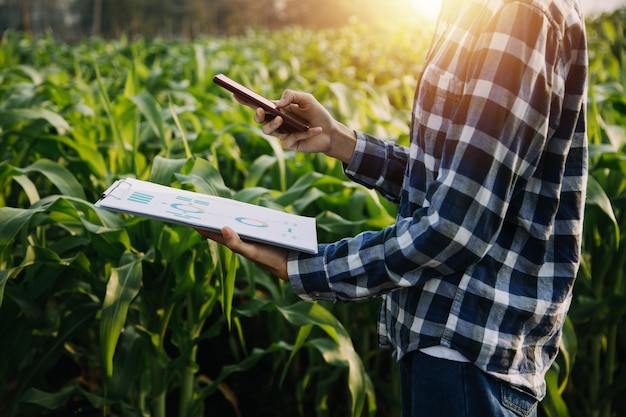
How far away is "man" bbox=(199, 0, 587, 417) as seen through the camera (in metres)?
0.85

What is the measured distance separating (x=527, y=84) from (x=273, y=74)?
5.67m

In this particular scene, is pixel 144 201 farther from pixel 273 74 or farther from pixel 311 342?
pixel 273 74

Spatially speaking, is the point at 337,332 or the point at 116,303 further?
the point at 337,332

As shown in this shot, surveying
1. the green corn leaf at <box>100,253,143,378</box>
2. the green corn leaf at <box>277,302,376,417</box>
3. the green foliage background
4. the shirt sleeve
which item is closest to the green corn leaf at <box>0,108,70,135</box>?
the green foliage background

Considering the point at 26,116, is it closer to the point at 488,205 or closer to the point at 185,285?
the point at 185,285

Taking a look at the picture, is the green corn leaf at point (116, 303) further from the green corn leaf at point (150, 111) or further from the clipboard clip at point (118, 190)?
the green corn leaf at point (150, 111)

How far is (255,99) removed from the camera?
1124 millimetres

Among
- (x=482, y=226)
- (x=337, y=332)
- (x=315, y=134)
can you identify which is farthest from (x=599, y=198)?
(x=482, y=226)

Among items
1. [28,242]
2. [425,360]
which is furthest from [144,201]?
[28,242]

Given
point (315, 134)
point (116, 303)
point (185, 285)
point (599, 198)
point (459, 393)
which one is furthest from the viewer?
point (599, 198)

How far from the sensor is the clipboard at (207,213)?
0.96 meters

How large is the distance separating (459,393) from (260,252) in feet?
1.11

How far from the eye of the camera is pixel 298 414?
7.43 feet

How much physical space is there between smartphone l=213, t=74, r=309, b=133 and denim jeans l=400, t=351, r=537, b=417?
42 centimetres
